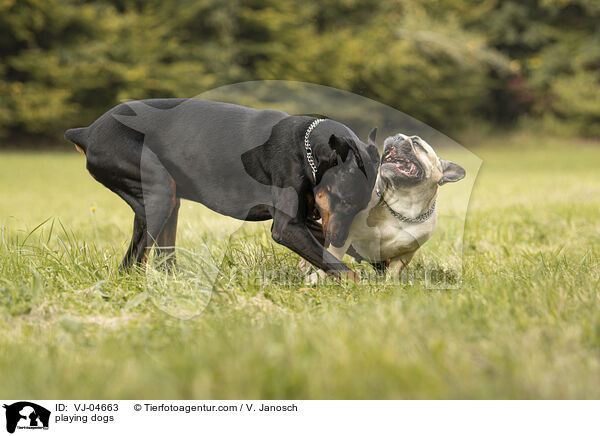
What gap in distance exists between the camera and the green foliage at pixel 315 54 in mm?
19891

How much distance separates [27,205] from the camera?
27.5ft

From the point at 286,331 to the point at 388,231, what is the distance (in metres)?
1.15

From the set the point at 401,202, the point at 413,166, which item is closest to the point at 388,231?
the point at 401,202

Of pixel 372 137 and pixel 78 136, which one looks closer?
pixel 372 137

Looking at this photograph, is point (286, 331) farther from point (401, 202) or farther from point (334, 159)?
point (401, 202)

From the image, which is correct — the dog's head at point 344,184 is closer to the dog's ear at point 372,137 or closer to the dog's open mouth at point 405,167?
the dog's ear at point 372,137

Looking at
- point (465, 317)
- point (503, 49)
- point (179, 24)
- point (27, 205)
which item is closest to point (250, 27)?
point (179, 24)

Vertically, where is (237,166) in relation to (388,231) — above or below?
above

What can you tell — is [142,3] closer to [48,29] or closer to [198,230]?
[48,29]

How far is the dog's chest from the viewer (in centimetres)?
301

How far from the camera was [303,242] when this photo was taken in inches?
111

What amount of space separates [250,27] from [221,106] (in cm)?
2020
